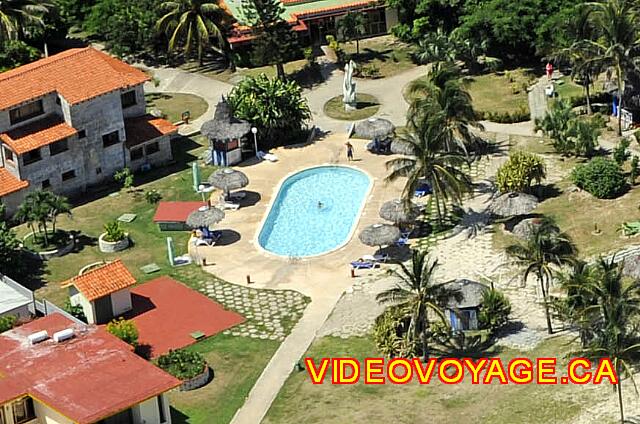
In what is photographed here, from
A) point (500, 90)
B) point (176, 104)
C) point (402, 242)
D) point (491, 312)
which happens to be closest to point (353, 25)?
point (500, 90)

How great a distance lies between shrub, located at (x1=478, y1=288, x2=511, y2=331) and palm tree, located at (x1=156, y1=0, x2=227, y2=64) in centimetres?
4014

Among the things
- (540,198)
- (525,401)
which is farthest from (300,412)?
(540,198)

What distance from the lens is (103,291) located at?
65688mm

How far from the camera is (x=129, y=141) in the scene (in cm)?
8194

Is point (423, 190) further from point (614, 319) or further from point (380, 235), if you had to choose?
point (614, 319)

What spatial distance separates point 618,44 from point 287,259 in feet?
77.9

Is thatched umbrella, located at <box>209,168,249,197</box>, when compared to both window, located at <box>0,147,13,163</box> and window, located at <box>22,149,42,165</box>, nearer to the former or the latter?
window, located at <box>22,149,42,165</box>

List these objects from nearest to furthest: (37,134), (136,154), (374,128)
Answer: (37,134)
(374,128)
(136,154)

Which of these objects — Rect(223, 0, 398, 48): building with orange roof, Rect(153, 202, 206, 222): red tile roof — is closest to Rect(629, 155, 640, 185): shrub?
Rect(153, 202, 206, 222): red tile roof

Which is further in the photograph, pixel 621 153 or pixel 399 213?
pixel 621 153

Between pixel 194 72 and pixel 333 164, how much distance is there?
20290 millimetres

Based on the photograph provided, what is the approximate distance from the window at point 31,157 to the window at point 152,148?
776 centimetres

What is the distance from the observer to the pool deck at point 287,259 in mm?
62000

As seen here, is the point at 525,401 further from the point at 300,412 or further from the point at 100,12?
the point at 100,12
